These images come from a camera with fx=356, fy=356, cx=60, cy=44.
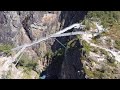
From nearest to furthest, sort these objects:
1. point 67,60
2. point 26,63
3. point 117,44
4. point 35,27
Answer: point 117,44 < point 67,60 < point 26,63 < point 35,27

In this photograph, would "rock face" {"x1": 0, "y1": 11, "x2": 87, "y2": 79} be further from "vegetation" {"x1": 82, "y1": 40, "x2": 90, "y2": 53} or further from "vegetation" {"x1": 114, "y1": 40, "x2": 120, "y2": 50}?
"vegetation" {"x1": 114, "y1": 40, "x2": 120, "y2": 50}

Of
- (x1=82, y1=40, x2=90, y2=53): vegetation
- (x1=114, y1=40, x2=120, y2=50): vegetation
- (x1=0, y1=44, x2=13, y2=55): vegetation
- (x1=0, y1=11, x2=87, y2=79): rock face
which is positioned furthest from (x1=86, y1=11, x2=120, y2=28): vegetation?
(x1=0, y1=44, x2=13, y2=55): vegetation

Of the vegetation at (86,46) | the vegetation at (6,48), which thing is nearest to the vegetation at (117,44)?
the vegetation at (86,46)

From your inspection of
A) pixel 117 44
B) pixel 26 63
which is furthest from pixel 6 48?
pixel 117 44

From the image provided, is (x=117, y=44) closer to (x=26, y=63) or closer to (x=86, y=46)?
(x=86, y=46)

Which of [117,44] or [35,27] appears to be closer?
[117,44]

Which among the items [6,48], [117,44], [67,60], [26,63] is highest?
[117,44]

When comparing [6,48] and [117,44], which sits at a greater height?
[117,44]

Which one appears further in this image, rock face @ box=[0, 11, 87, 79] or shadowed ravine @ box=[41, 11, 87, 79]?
rock face @ box=[0, 11, 87, 79]
